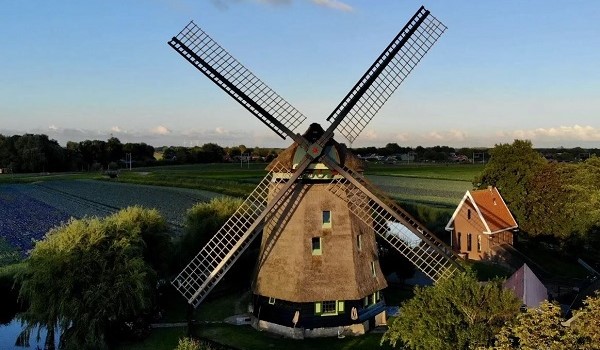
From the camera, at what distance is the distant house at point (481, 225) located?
39531 millimetres

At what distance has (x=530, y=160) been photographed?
45.8 metres

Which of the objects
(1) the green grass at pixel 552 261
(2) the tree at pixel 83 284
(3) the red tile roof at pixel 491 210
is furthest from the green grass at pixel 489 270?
(2) the tree at pixel 83 284

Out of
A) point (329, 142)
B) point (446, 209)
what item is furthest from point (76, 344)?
point (446, 209)

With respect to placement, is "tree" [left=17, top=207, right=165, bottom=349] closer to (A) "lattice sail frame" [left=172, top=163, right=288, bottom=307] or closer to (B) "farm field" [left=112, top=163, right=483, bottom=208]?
(A) "lattice sail frame" [left=172, top=163, right=288, bottom=307]

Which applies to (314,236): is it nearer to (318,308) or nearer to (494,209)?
(318,308)

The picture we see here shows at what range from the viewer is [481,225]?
39531 millimetres

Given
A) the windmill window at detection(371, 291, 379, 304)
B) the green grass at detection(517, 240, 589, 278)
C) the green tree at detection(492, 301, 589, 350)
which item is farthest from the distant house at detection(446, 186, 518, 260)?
the green tree at detection(492, 301, 589, 350)

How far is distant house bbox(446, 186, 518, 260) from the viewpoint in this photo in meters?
39.5

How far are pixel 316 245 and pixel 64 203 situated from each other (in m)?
54.0

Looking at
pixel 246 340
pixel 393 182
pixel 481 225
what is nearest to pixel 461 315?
pixel 246 340

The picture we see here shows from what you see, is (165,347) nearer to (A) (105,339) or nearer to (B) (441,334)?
(A) (105,339)

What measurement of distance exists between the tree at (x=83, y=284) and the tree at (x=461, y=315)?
1261 centimetres

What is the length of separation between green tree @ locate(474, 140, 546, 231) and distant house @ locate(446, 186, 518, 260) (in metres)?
3.46

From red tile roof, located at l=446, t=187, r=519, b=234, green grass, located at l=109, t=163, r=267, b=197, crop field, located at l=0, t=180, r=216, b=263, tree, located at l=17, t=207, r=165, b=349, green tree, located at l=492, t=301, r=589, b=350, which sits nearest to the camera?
green tree, located at l=492, t=301, r=589, b=350
